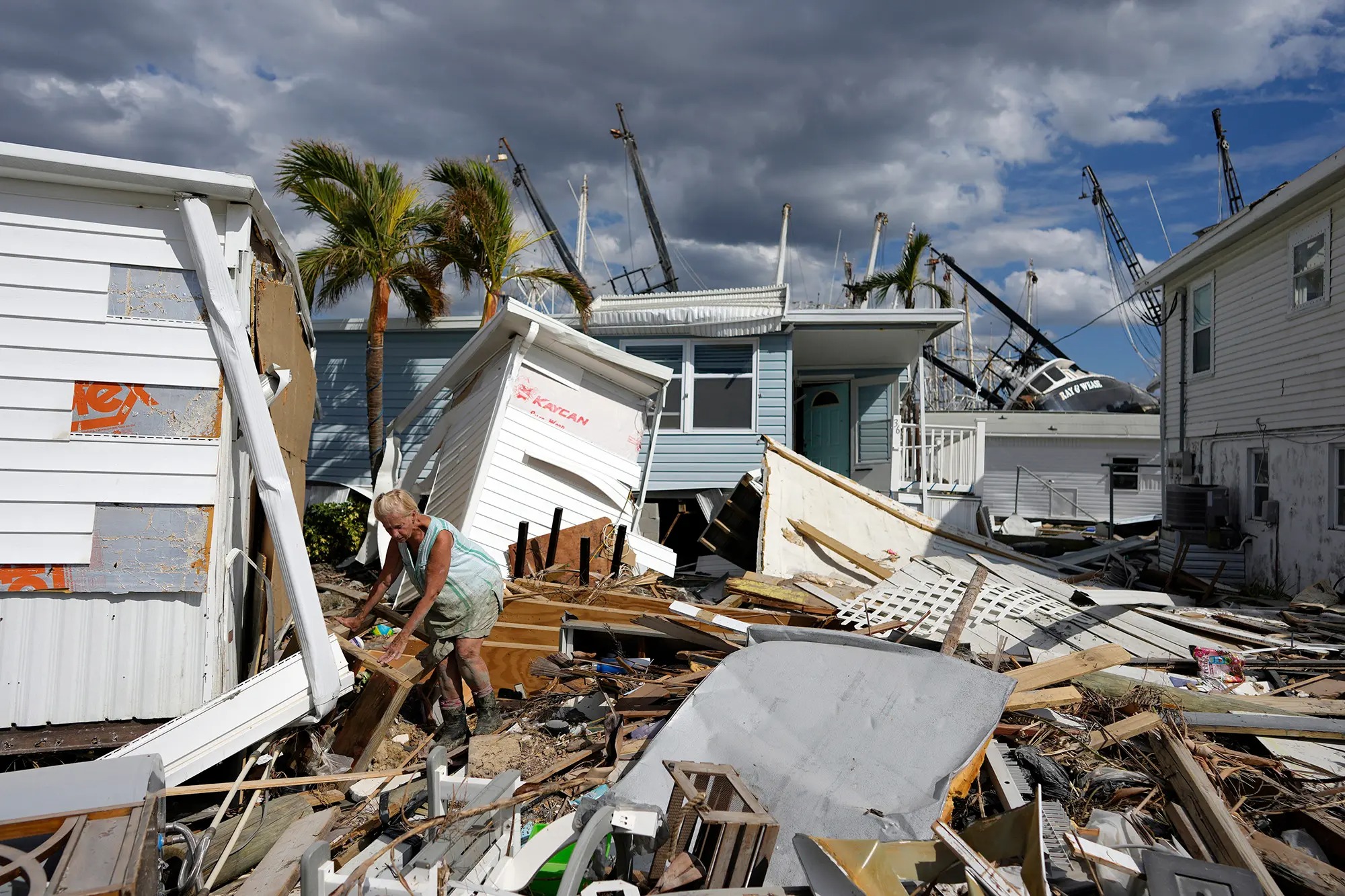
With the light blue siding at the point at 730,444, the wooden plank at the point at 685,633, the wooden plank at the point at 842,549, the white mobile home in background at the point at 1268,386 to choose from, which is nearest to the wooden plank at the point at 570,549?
the wooden plank at the point at 842,549

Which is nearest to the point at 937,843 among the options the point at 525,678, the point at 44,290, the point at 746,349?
the point at 525,678

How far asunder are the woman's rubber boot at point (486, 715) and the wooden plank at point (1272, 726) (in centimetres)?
396

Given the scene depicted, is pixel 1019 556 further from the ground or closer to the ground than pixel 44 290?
closer to the ground

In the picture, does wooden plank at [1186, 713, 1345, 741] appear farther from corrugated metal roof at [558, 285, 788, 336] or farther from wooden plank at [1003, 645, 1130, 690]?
corrugated metal roof at [558, 285, 788, 336]

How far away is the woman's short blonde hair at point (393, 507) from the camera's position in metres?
4.49

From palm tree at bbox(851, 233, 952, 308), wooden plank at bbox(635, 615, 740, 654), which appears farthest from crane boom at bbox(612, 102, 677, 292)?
wooden plank at bbox(635, 615, 740, 654)

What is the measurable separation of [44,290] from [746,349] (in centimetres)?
1005

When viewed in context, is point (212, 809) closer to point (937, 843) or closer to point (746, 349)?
point (937, 843)

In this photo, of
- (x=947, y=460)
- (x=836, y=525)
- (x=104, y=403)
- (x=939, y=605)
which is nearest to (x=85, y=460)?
(x=104, y=403)

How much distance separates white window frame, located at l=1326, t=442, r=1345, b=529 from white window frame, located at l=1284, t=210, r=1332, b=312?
6.00 ft

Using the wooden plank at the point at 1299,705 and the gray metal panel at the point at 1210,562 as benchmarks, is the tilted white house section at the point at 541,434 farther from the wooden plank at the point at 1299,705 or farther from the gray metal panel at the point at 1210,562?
the gray metal panel at the point at 1210,562

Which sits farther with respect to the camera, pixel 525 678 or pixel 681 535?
pixel 681 535

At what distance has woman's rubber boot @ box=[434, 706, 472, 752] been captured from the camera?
186 inches

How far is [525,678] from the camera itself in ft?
20.3
